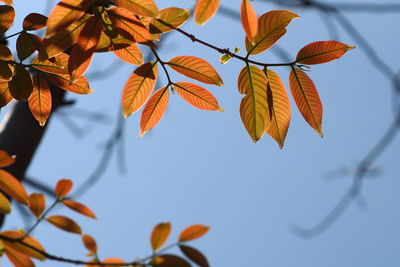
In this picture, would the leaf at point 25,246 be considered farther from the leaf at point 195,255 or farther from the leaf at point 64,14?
the leaf at point 64,14

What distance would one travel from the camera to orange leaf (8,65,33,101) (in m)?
0.62

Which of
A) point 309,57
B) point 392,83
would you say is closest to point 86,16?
point 309,57

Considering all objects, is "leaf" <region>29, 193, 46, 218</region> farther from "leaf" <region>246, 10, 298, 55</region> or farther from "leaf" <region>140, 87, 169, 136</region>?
"leaf" <region>246, 10, 298, 55</region>

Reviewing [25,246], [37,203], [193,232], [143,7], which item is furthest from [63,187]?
[143,7]

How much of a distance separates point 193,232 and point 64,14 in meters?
0.45

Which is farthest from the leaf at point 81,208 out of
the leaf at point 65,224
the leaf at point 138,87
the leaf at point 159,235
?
the leaf at point 138,87

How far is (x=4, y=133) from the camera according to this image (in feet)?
4.71

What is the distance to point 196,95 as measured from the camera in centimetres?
70

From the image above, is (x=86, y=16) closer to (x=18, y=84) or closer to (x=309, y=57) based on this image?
(x=18, y=84)

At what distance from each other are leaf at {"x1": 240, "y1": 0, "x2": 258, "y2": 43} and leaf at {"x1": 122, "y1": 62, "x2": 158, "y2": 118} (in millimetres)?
170

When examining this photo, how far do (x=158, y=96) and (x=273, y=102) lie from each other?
181 millimetres

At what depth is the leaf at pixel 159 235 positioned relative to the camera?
767 millimetres

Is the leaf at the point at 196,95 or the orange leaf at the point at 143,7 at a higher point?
the orange leaf at the point at 143,7

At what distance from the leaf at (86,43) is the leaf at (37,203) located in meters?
0.38
